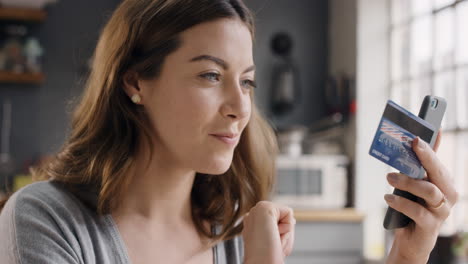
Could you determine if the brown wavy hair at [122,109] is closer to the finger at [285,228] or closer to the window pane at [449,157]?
the finger at [285,228]

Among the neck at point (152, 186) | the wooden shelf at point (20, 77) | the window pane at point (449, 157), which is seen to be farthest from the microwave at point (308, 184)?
the neck at point (152, 186)

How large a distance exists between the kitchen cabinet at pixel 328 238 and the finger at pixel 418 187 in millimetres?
2392

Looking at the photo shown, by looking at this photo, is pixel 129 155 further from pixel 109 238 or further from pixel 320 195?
pixel 320 195

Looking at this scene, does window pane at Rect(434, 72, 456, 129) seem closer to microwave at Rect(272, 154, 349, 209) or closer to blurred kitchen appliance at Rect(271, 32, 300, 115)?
microwave at Rect(272, 154, 349, 209)

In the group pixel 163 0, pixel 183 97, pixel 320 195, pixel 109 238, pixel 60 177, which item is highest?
pixel 163 0

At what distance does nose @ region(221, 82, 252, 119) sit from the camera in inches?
50.0

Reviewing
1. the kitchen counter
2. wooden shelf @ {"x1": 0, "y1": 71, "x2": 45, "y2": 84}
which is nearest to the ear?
the kitchen counter

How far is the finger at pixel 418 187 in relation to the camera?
1075 mm

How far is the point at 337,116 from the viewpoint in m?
3.98

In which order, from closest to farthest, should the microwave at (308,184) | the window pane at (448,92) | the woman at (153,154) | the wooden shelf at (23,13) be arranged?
the woman at (153,154) < the window pane at (448,92) < the microwave at (308,184) < the wooden shelf at (23,13)

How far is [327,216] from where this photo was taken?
3.50m

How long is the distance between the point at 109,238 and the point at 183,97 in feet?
1.07

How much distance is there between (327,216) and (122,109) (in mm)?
2328

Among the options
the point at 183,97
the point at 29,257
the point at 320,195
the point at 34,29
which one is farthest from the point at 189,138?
the point at 34,29
